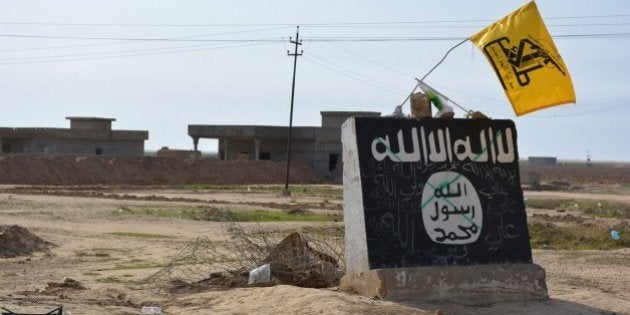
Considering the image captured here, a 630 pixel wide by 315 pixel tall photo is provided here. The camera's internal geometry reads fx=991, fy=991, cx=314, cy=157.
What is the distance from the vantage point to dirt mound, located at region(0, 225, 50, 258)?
20120mm

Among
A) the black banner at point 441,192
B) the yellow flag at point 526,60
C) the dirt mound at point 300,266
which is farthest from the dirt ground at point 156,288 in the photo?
the yellow flag at point 526,60

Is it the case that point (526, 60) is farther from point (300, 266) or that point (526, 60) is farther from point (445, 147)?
point (300, 266)

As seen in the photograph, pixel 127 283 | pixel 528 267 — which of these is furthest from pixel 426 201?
pixel 127 283

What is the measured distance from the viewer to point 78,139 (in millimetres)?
72938

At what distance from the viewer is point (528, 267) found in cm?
1331

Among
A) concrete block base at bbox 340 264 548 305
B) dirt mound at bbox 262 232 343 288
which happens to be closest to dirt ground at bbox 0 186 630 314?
concrete block base at bbox 340 264 548 305

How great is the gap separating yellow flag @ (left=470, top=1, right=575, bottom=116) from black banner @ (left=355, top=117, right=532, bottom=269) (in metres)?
0.58

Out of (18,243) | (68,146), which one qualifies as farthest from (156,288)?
(68,146)

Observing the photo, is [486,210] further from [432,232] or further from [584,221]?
A: [584,221]

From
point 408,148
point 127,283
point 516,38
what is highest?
point 516,38

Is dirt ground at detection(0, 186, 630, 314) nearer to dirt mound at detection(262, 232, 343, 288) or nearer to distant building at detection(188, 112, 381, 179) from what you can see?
dirt mound at detection(262, 232, 343, 288)

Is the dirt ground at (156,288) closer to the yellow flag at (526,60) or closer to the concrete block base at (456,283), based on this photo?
the concrete block base at (456,283)

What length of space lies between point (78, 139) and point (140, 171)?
6195 mm

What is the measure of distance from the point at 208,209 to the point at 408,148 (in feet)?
82.7
